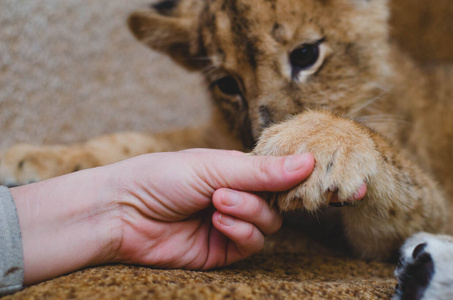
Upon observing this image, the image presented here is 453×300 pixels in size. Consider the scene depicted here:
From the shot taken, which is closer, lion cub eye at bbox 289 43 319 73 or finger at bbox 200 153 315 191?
finger at bbox 200 153 315 191

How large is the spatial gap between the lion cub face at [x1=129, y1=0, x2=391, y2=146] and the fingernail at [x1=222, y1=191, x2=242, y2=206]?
0.48m

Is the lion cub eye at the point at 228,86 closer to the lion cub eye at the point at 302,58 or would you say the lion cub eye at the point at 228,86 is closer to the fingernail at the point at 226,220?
the lion cub eye at the point at 302,58

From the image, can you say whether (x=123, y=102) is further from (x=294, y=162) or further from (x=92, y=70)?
(x=294, y=162)

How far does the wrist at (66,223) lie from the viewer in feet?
2.85

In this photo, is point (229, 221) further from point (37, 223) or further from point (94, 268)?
point (37, 223)

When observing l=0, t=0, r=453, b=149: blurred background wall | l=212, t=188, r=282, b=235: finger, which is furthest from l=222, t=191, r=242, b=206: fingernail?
l=0, t=0, r=453, b=149: blurred background wall

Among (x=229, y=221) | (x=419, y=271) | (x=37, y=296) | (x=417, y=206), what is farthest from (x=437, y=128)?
(x=37, y=296)

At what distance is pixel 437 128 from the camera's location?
2.02m

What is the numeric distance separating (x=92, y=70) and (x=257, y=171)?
1567 mm

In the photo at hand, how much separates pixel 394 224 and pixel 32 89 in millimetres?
1601

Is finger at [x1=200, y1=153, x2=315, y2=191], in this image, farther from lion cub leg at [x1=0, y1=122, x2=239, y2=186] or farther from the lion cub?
lion cub leg at [x1=0, y1=122, x2=239, y2=186]

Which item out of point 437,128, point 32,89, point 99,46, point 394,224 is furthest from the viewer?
point 99,46

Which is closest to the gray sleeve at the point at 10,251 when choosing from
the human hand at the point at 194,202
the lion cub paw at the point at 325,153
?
the human hand at the point at 194,202

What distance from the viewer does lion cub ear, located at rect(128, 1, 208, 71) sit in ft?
5.61
